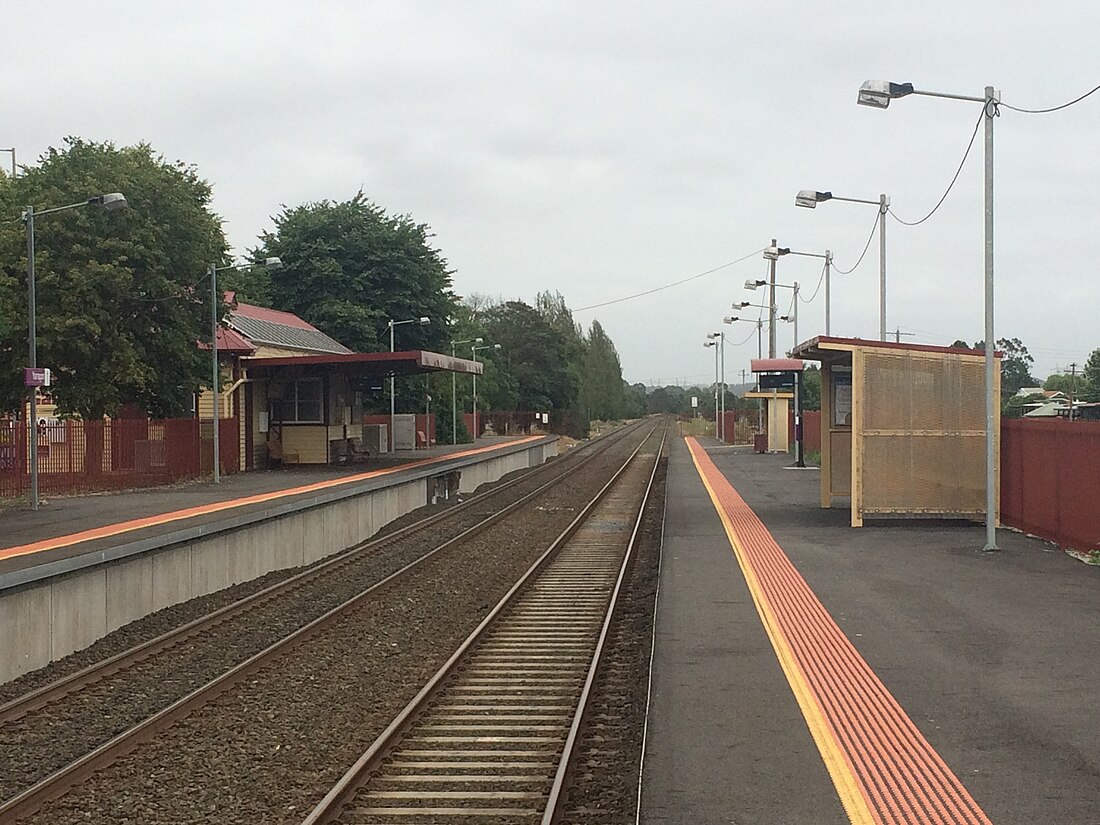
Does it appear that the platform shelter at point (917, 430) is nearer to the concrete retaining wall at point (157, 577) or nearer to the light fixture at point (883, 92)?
the light fixture at point (883, 92)

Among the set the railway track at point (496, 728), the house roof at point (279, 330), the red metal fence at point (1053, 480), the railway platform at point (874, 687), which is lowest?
the railway track at point (496, 728)

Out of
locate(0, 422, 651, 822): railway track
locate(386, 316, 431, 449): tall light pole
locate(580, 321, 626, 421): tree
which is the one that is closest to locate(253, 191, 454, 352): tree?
locate(386, 316, 431, 449): tall light pole

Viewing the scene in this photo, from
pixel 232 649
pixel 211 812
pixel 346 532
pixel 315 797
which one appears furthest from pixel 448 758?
pixel 346 532

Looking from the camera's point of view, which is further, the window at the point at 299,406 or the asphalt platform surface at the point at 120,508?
the window at the point at 299,406

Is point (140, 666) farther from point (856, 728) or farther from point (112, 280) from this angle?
point (112, 280)

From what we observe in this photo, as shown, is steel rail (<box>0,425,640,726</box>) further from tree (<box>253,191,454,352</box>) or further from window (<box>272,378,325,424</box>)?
tree (<box>253,191,454,352</box>)

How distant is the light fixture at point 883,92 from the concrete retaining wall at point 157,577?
10602 mm

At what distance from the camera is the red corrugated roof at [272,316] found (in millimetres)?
46350

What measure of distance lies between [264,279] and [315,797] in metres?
50.6

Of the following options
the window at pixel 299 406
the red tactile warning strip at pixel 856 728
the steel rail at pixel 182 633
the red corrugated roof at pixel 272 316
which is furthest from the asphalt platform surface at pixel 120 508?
the red corrugated roof at pixel 272 316

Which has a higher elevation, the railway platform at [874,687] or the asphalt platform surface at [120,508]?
the asphalt platform surface at [120,508]

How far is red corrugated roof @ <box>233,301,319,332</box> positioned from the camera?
1825 inches

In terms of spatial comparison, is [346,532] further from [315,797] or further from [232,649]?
[315,797]

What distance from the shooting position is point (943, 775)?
6570mm
